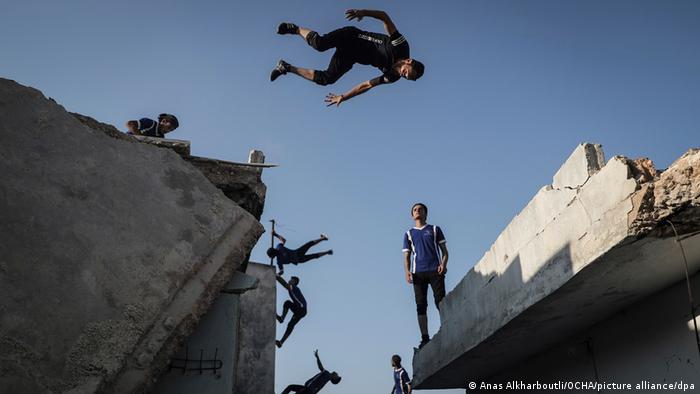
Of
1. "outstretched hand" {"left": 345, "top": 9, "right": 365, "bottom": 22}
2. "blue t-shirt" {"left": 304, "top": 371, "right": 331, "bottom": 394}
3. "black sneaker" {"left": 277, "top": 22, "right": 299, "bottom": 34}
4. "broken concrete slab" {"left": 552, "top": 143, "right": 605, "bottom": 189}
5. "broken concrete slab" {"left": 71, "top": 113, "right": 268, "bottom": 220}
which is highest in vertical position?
"black sneaker" {"left": 277, "top": 22, "right": 299, "bottom": 34}

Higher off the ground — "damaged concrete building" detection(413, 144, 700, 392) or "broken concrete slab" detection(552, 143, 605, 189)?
"broken concrete slab" detection(552, 143, 605, 189)

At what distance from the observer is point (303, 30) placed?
20.1ft

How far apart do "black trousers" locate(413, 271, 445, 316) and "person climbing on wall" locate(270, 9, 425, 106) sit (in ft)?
7.36

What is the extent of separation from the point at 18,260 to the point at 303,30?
3.70 metres

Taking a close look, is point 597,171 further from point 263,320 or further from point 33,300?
point 263,320

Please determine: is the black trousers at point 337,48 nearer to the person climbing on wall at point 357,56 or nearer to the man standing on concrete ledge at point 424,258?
the person climbing on wall at point 357,56

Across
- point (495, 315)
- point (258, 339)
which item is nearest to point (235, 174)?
point (495, 315)

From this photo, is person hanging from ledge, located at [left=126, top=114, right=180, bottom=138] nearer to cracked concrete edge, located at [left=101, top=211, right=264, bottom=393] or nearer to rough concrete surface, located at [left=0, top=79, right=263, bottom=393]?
rough concrete surface, located at [left=0, top=79, right=263, bottom=393]

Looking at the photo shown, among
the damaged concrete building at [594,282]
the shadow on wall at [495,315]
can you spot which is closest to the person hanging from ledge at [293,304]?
the shadow on wall at [495,315]

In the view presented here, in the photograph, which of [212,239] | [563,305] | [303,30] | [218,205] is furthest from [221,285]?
[303,30]

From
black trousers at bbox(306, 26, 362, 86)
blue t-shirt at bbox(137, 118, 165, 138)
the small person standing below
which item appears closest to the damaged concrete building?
the small person standing below

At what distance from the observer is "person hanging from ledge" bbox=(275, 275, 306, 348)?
36.9 feet

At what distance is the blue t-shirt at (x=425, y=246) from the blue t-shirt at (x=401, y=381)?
1.90m

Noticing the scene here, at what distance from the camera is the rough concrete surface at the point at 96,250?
3.23 m
